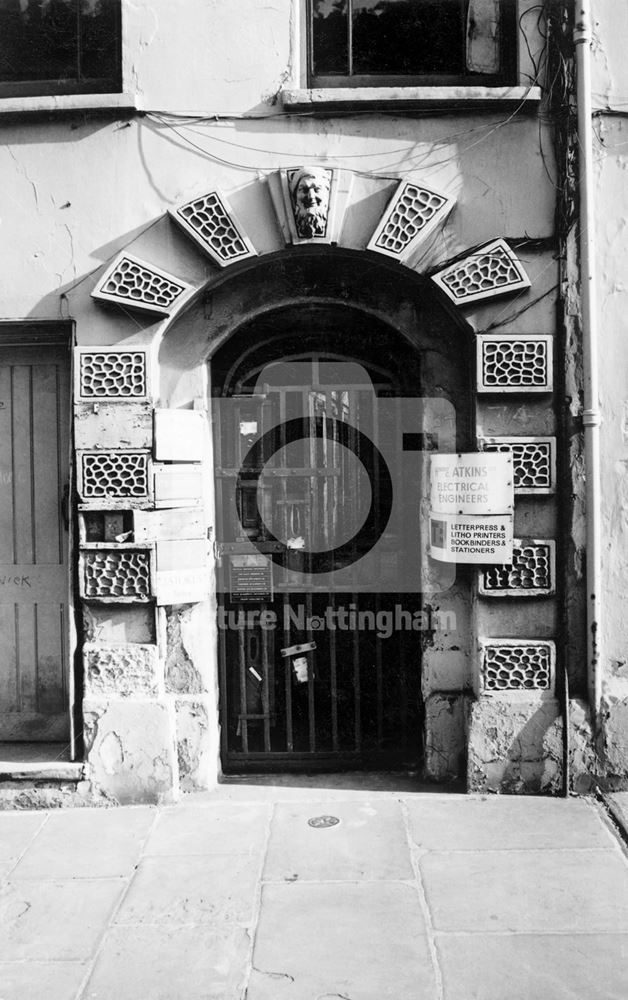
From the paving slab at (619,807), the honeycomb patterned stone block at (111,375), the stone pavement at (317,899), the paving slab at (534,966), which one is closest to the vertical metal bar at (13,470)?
the honeycomb patterned stone block at (111,375)

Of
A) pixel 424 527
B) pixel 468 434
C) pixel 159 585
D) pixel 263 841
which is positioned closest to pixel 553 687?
pixel 424 527

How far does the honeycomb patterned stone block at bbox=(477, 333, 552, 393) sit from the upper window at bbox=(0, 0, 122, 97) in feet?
8.87

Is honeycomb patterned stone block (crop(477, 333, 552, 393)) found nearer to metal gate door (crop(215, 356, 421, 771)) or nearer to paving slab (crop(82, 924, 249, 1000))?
metal gate door (crop(215, 356, 421, 771))

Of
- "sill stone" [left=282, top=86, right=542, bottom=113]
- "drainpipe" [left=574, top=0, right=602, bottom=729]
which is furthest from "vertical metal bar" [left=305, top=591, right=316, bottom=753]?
"sill stone" [left=282, top=86, right=542, bottom=113]

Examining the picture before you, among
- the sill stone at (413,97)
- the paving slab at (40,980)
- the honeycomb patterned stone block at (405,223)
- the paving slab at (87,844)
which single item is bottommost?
the paving slab at (40,980)

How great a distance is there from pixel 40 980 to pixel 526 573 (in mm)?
3137

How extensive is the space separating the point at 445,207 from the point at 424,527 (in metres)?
1.90

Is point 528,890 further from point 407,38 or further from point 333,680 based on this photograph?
point 407,38

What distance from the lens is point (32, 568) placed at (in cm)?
493

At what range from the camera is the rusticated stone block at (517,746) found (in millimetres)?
4512

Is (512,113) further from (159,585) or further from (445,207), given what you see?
(159,585)

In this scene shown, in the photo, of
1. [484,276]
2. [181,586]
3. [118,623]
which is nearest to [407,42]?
[484,276]

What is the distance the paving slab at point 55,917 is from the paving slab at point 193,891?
115 millimetres

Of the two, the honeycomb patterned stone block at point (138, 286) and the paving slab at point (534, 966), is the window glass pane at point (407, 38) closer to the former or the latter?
the honeycomb patterned stone block at point (138, 286)
